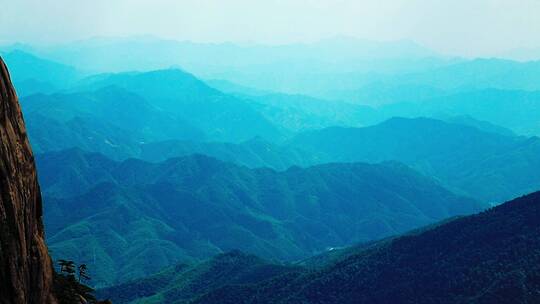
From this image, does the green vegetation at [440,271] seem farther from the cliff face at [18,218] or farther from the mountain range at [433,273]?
the cliff face at [18,218]

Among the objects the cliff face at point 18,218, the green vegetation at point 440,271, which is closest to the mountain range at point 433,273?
the green vegetation at point 440,271

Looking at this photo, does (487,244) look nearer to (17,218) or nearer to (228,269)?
(228,269)

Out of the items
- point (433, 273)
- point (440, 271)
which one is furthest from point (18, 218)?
point (433, 273)

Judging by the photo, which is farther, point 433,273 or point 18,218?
point 433,273

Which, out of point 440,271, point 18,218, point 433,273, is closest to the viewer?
point 18,218

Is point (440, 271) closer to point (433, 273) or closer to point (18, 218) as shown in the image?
point (433, 273)

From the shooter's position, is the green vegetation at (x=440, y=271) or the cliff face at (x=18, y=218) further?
the green vegetation at (x=440, y=271)

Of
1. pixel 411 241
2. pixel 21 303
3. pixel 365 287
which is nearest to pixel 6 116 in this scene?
pixel 21 303

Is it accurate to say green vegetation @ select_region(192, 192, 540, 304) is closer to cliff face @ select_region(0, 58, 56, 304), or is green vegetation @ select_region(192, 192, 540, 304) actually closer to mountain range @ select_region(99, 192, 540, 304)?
mountain range @ select_region(99, 192, 540, 304)

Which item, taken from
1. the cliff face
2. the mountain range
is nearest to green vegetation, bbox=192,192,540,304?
the mountain range
